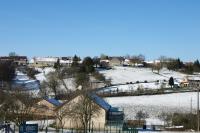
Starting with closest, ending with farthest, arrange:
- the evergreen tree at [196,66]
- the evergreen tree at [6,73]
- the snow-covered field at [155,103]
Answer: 1. the snow-covered field at [155,103]
2. the evergreen tree at [6,73]
3. the evergreen tree at [196,66]

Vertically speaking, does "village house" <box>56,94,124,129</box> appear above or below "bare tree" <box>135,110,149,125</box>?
above

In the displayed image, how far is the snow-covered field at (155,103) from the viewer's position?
76700 millimetres

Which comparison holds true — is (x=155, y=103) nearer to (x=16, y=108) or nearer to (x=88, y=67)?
(x=16, y=108)

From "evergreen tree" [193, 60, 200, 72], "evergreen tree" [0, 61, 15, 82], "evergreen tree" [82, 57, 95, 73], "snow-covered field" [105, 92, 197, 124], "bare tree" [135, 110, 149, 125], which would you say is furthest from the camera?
"evergreen tree" [193, 60, 200, 72]

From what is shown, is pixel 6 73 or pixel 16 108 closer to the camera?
pixel 16 108

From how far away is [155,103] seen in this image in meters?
84.8

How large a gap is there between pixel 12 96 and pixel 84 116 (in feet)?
31.8

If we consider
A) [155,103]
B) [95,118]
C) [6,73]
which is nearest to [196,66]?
[6,73]

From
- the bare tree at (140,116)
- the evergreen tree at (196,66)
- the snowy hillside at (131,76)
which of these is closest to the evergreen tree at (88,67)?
the snowy hillside at (131,76)

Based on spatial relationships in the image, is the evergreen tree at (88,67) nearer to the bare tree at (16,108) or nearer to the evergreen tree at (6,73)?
the evergreen tree at (6,73)

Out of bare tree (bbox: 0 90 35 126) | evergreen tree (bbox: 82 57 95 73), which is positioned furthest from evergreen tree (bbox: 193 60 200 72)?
bare tree (bbox: 0 90 35 126)

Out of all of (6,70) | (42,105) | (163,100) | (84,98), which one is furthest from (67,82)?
(84,98)

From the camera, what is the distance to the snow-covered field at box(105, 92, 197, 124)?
252 ft

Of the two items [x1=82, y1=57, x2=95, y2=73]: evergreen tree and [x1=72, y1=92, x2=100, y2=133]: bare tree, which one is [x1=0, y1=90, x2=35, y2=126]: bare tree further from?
[x1=82, y1=57, x2=95, y2=73]: evergreen tree
